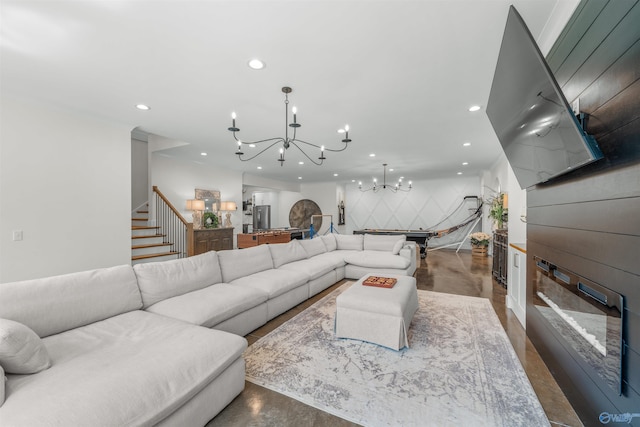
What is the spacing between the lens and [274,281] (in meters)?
3.01

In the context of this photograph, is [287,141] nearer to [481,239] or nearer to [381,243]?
[381,243]

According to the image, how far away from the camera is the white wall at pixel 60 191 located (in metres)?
2.94

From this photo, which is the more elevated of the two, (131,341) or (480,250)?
(131,341)

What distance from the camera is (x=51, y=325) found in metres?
1.68

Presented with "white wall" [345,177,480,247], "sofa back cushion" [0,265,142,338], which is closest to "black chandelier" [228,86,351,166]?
"sofa back cushion" [0,265,142,338]

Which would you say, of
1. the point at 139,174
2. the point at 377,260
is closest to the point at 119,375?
the point at 377,260

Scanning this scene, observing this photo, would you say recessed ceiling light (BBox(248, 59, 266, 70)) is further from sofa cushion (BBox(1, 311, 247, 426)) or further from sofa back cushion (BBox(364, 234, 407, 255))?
sofa back cushion (BBox(364, 234, 407, 255))

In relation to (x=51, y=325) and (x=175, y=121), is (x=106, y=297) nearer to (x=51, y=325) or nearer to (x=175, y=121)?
(x=51, y=325)

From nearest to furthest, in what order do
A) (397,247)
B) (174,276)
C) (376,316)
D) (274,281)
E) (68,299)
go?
(68,299)
(376,316)
(174,276)
(274,281)
(397,247)

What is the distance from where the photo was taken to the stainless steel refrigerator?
11297mm

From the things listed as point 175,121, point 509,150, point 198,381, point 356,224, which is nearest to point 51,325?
point 198,381

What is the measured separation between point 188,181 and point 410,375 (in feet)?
21.0

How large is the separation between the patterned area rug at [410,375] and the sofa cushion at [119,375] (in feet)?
1.99

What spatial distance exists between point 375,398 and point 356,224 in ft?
30.9
